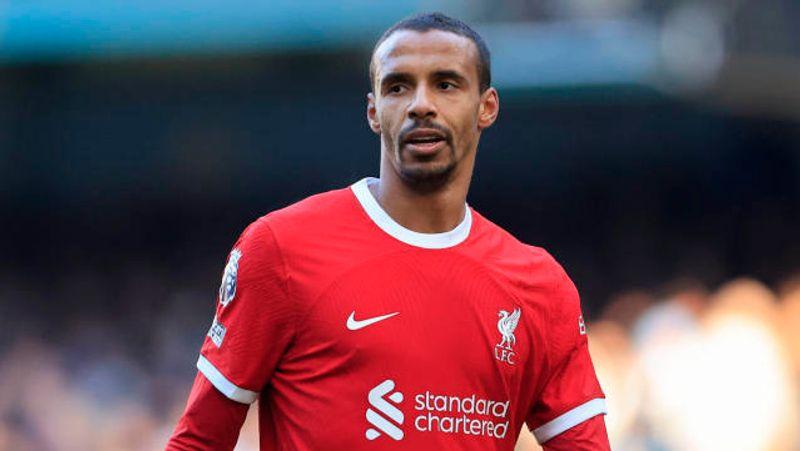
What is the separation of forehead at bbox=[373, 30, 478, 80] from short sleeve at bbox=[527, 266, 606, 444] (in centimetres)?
66

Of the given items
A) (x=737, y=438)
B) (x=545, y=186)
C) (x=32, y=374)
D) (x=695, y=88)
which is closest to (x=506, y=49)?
(x=695, y=88)

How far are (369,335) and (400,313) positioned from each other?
0.35 feet

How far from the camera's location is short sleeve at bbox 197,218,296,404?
3848 millimetres

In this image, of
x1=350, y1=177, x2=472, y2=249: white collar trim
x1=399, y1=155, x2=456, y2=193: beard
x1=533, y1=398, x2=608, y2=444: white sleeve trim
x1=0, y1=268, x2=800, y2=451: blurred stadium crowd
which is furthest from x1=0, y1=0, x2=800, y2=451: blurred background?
x1=399, y1=155, x2=456, y2=193: beard

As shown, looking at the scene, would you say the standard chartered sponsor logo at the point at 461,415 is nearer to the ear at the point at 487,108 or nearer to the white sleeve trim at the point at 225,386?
the white sleeve trim at the point at 225,386

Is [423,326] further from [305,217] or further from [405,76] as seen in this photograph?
[405,76]

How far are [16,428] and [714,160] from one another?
6377 millimetres

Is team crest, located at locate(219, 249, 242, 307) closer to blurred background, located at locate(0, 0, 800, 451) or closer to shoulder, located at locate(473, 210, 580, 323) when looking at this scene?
shoulder, located at locate(473, 210, 580, 323)

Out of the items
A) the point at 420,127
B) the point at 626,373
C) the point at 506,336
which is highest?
the point at 420,127

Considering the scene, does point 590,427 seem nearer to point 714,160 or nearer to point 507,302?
point 507,302

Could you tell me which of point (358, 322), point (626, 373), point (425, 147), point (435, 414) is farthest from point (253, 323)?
point (626, 373)

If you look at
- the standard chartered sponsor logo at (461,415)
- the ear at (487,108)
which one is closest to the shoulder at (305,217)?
the ear at (487,108)

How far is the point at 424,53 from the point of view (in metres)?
3.97

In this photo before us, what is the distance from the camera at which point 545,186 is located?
14328mm
